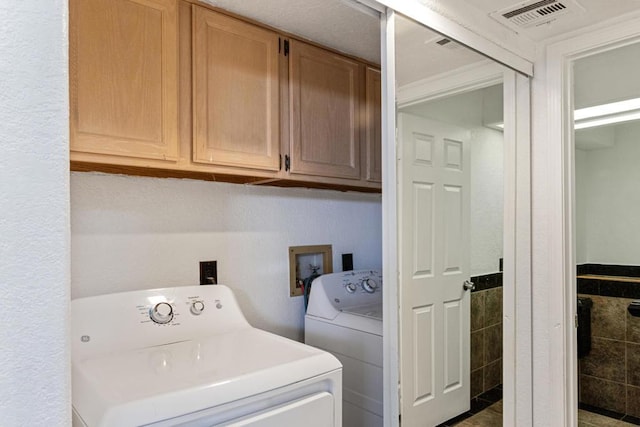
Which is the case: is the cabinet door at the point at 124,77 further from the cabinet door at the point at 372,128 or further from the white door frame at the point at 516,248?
the white door frame at the point at 516,248

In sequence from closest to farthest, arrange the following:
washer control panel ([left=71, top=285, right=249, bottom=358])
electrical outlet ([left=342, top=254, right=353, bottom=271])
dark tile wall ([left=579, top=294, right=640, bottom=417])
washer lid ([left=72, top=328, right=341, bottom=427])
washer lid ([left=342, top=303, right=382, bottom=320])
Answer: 1. washer lid ([left=72, top=328, right=341, bottom=427])
2. washer control panel ([left=71, top=285, right=249, bottom=358])
3. washer lid ([left=342, top=303, right=382, bottom=320])
4. electrical outlet ([left=342, top=254, right=353, bottom=271])
5. dark tile wall ([left=579, top=294, right=640, bottom=417])

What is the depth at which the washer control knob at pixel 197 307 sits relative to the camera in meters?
1.61

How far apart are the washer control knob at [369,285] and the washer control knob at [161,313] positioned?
897mm

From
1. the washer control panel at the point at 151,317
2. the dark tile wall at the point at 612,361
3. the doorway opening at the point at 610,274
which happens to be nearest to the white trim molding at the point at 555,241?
the doorway opening at the point at 610,274

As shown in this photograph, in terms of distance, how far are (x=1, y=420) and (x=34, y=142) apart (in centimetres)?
44

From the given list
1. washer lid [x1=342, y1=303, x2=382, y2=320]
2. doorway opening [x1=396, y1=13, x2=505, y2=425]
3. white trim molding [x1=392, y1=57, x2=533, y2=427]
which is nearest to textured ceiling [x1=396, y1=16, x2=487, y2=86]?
doorway opening [x1=396, y1=13, x2=505, y2=425]

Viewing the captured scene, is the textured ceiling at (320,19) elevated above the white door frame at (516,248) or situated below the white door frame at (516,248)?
above

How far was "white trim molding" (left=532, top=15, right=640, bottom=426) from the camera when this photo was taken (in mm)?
1910

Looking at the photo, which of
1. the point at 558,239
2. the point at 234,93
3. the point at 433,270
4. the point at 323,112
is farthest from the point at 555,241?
the point at 234,93

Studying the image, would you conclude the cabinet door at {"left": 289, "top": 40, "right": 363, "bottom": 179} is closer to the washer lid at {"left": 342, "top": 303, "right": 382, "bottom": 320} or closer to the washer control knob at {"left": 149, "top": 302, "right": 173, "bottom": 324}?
the washer lid at {"left": 342, "top": 303, "right": 382, "bottom": 320}

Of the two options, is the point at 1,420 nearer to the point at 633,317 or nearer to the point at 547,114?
the point at 547,114

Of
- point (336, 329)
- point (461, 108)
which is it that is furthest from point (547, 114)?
point (336, 329)

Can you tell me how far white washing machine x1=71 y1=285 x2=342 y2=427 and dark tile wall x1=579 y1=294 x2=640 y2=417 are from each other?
2.08 metres

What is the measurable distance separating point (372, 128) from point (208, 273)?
0.94 metres
